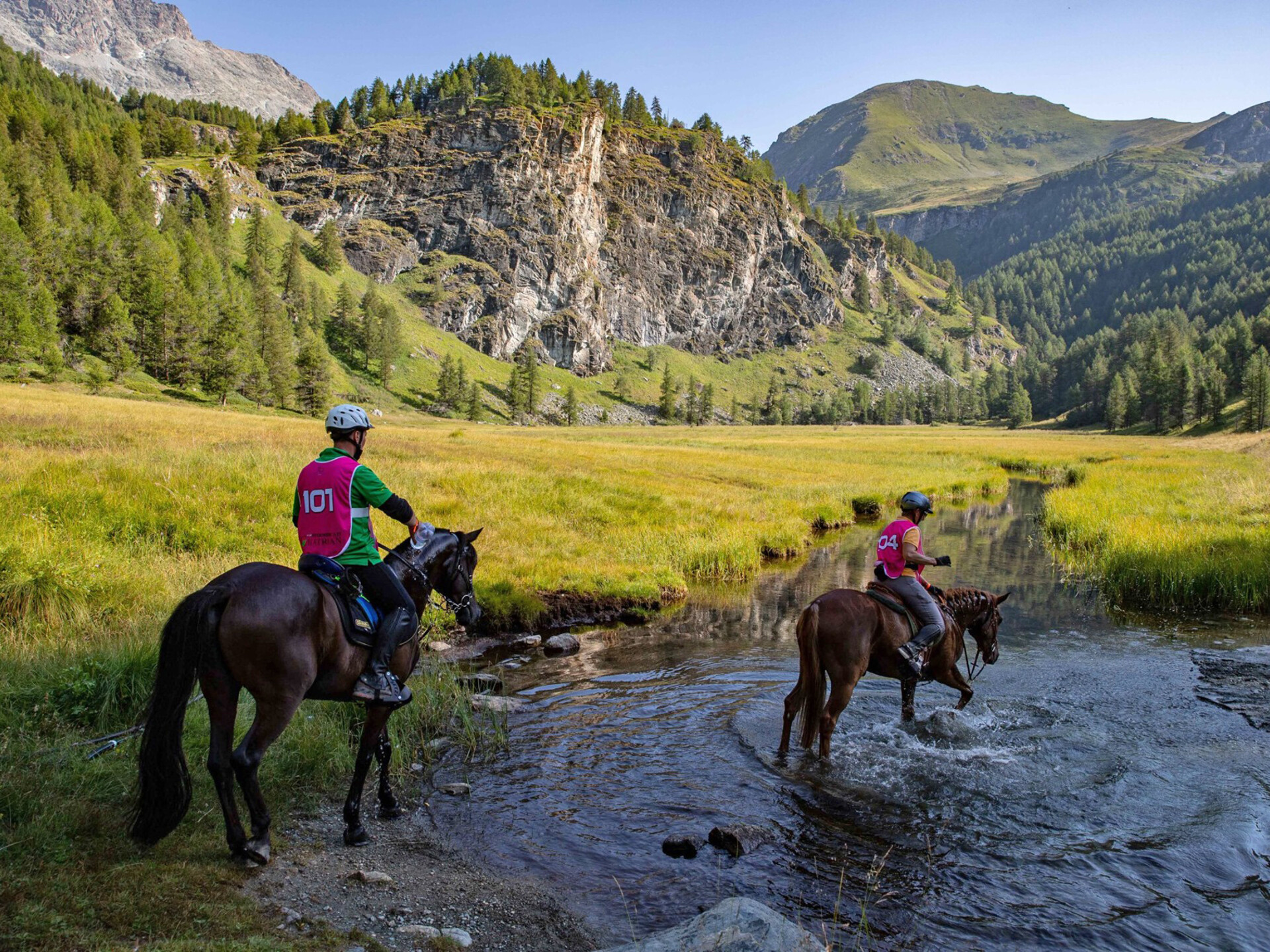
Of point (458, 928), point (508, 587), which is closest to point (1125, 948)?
point (458, 928)

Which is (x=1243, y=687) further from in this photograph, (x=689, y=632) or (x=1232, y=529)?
(x=1232, y=529)

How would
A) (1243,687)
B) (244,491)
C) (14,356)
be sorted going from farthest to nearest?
(14,356)
(244,491)
(1243,687)

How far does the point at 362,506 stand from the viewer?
755 cm

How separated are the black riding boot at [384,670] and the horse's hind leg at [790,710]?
5.72 m

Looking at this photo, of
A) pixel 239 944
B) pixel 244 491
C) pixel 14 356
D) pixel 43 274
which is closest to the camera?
pixel 239 944

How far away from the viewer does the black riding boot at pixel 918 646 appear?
35.2 feet

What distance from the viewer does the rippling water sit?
6980 millimetres

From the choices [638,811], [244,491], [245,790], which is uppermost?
[244,491]

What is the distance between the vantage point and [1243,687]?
44.2 ft

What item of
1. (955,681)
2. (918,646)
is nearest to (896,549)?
(918,646)

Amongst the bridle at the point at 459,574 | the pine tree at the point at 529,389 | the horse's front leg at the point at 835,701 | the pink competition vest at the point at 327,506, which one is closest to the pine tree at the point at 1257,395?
the horse's front leg at the point at 835,701

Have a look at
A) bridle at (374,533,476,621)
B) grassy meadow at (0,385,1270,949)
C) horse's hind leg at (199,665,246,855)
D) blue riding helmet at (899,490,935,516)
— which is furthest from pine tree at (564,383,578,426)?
horse's hind leg at (199,665,246,855)

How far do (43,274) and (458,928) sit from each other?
4357 inches

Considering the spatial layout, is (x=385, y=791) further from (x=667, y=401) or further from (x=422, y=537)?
(x=667, y=401)
